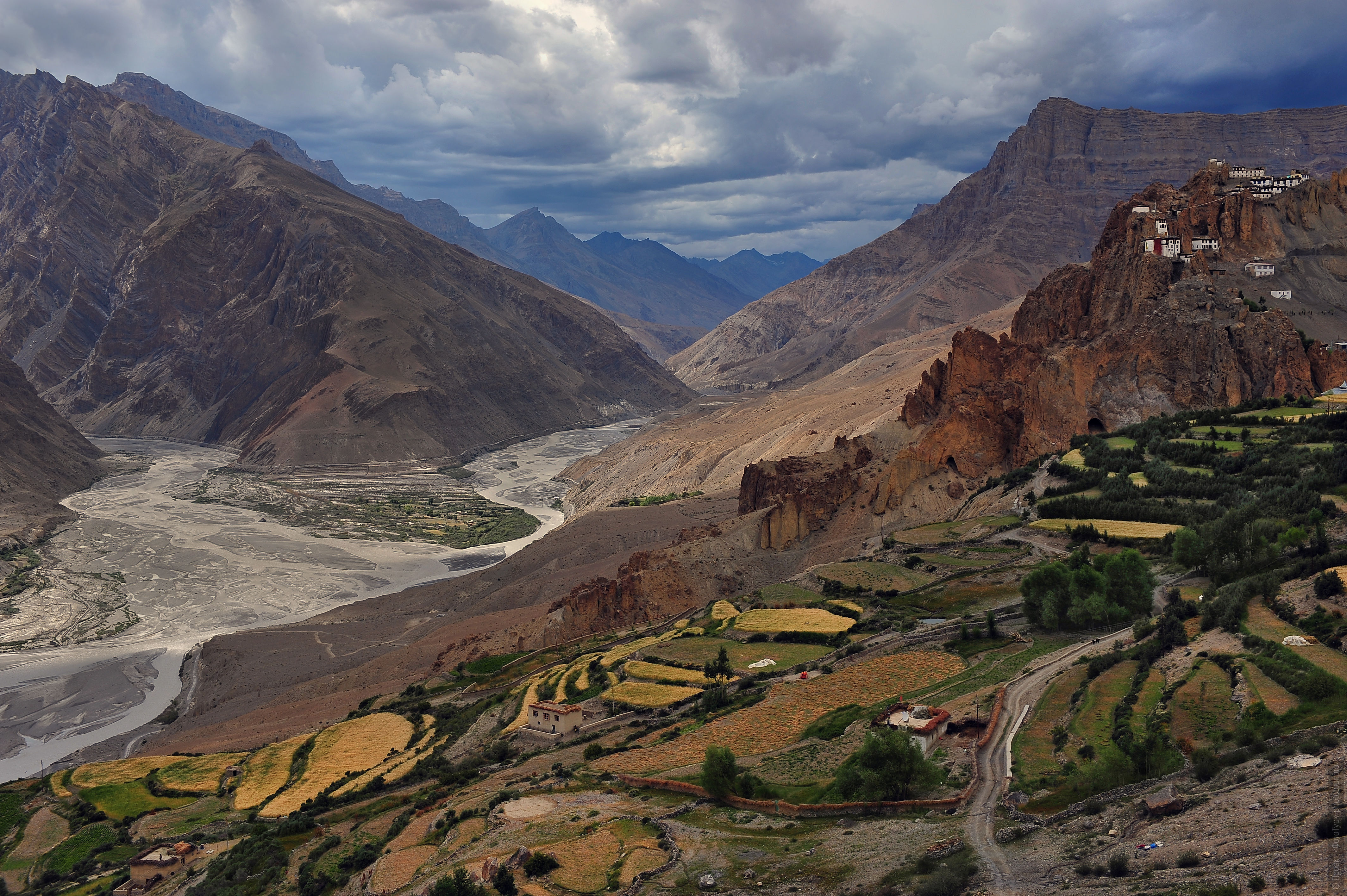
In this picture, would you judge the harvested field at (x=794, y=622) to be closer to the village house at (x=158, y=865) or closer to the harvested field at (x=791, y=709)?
the harvested field at (x=791, y=709)

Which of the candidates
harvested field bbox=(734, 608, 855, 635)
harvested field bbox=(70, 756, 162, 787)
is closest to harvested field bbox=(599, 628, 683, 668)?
harvested field bbox=(734, 608, 855, 635)

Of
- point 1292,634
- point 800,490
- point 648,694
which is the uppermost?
point 800,490

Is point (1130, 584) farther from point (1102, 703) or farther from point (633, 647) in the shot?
point (633, 647)

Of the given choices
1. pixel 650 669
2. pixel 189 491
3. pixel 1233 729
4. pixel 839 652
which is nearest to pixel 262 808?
pixel 650 669

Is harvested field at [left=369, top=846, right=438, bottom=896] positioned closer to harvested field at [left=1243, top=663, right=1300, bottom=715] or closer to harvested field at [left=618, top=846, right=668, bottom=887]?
harvested field at [left=618, top=846, right=668, bottom=887]

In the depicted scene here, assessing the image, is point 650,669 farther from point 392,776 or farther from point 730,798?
point 730,798

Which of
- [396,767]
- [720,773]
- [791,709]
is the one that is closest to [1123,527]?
[791,709]

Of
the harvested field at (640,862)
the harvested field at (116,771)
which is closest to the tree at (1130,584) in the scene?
the harvested field at (640,862)
